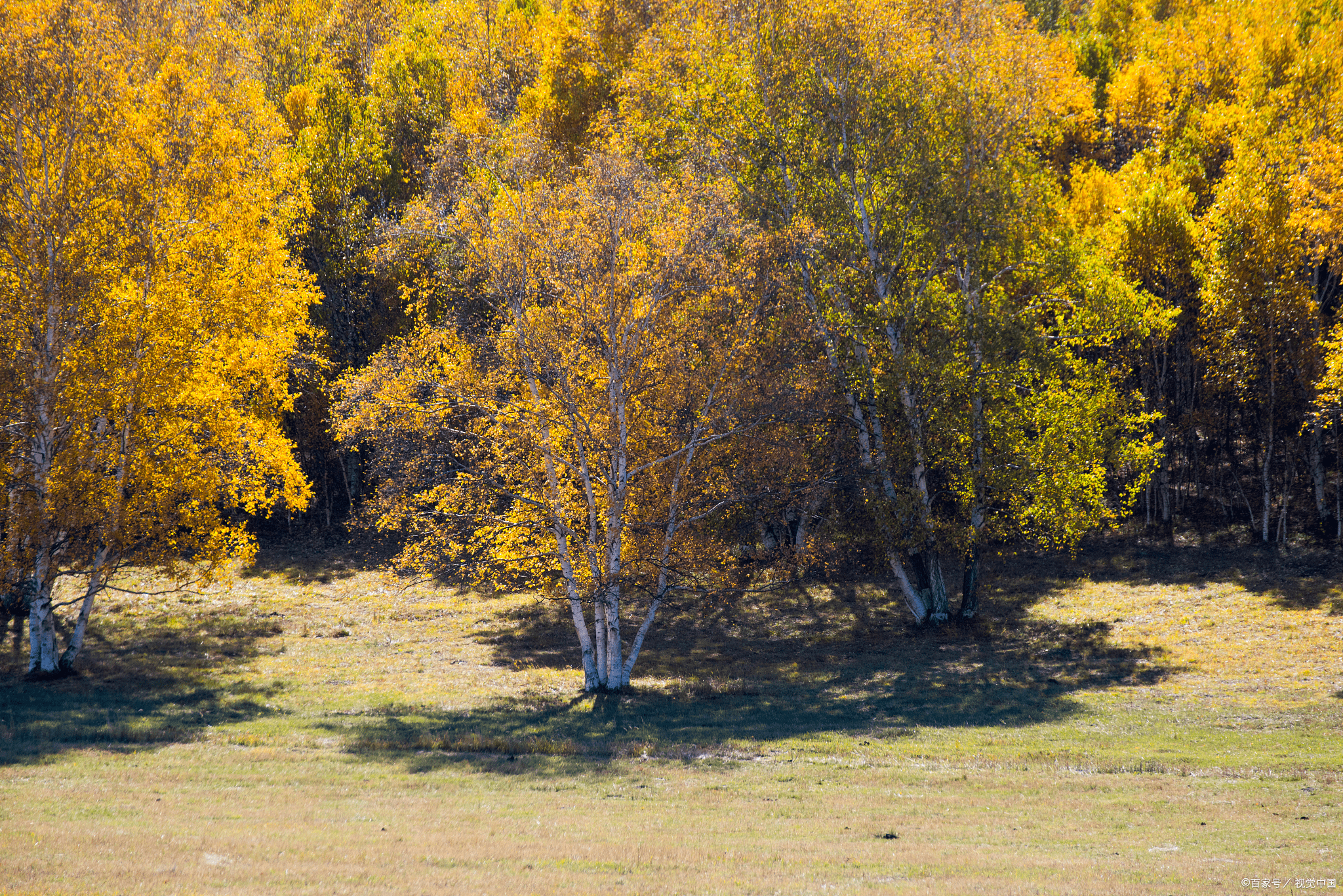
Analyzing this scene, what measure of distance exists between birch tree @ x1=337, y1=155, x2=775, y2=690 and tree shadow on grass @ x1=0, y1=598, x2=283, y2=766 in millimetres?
5615

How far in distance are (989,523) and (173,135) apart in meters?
25.4

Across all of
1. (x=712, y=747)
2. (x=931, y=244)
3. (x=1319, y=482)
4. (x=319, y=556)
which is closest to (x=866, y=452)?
(x=931, y=244)

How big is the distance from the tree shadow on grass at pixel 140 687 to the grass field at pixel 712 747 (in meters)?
0.13

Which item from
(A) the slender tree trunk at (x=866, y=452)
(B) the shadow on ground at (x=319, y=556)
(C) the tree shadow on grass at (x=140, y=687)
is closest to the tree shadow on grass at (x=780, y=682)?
(A) the slender tree trunk at (x=866, y=452)

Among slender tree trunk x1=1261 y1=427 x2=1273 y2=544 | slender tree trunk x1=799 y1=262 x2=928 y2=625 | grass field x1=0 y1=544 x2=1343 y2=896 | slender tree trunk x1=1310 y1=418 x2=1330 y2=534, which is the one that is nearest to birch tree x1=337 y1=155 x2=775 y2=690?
slender tree trunk x1=799 y1=262 x2=928 y2=625

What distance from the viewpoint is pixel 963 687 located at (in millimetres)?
23422

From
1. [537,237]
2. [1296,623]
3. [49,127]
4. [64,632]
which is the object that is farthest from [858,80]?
[64,632]

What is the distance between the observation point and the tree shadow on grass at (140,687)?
56.3 ft

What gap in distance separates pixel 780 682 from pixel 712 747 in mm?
7694

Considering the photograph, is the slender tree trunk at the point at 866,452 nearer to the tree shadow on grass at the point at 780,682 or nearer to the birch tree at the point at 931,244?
the birch tree at the point at 931,244

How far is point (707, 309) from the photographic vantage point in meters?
23.5

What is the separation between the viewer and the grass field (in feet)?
32.6

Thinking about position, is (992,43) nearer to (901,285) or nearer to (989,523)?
(901,285)

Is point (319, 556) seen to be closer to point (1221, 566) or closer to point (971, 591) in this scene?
point (971, 591)
